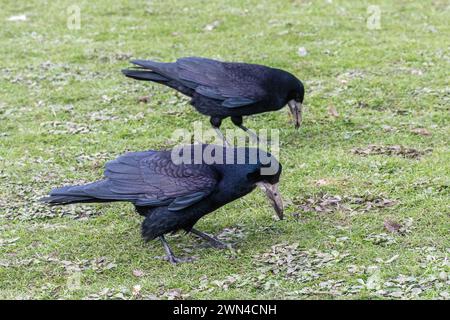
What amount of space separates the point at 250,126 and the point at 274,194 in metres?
3.41

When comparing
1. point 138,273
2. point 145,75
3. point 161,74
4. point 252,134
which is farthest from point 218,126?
point 138,273

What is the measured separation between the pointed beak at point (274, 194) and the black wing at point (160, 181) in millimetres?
510

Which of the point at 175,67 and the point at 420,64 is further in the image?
the point at 420,64

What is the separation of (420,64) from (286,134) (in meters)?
3.46

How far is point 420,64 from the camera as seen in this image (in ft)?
42.0

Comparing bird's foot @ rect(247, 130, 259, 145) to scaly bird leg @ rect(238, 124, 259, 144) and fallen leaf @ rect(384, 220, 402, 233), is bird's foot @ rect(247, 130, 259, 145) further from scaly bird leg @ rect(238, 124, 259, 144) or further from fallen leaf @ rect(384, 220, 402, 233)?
fallen leaf @ rect(384, 220, 402, 233)

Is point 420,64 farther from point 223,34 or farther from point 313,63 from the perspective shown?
point 223,34

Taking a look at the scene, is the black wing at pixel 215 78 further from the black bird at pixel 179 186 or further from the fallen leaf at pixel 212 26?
the fallen leaf at pixel 212 26

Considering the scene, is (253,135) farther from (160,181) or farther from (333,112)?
(160,181)

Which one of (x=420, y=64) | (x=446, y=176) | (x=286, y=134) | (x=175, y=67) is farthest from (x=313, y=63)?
(x=446, y=176)

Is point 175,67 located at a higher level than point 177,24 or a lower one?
higher

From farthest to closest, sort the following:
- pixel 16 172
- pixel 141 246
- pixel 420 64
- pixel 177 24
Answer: pixel 177 24 < pixel 420 64 < pixel 16 172 < pixel 141 246

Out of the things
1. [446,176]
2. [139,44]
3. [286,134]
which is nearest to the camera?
[446,176]

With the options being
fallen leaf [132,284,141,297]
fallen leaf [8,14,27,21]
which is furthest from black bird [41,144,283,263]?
fallen leaf [8,14,27,21]
